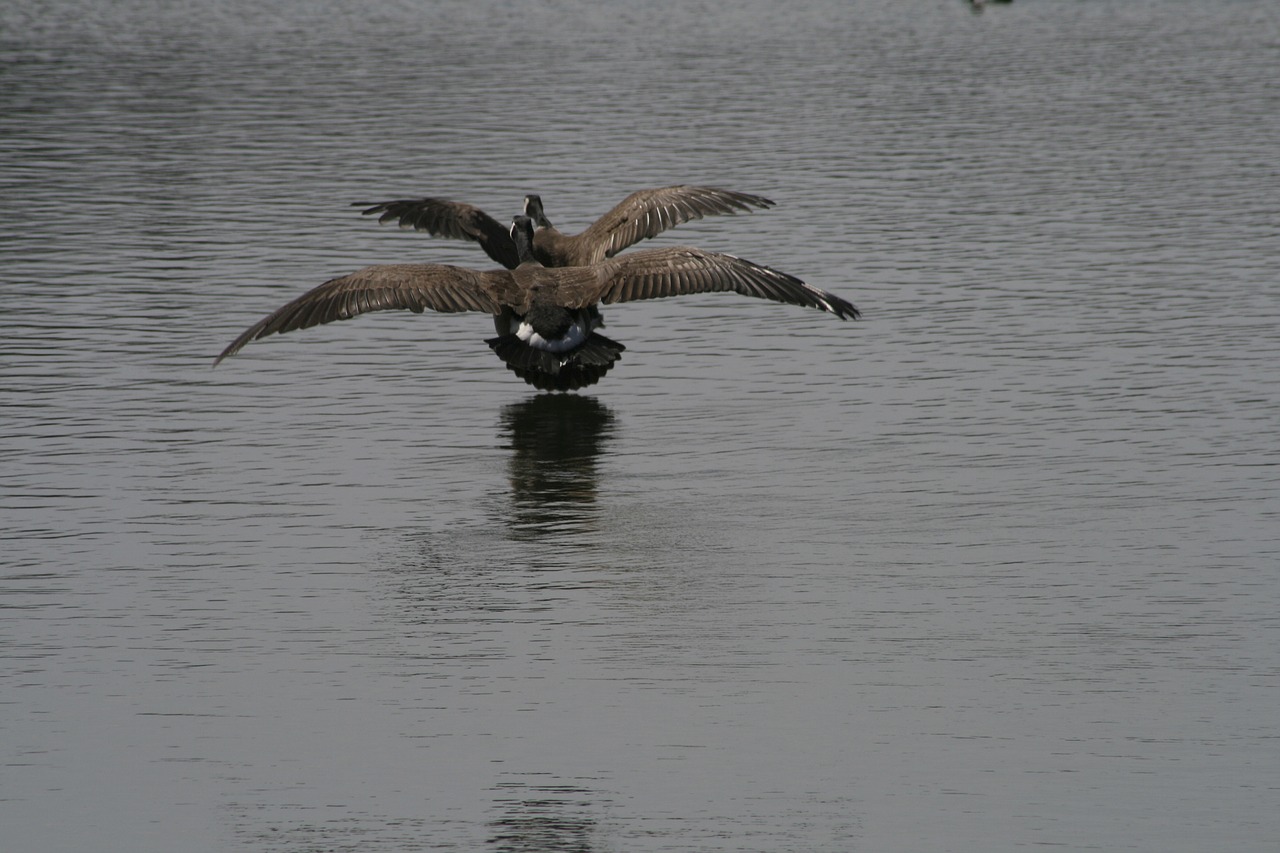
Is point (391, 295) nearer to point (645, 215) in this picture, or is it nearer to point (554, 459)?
point (554, 459)

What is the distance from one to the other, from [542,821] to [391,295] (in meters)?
7.18

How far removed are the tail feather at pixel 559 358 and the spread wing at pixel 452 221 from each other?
7.62 feet

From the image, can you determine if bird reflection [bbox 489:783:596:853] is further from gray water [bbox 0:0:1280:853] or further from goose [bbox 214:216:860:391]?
goose [bbox 214:216:860:391]

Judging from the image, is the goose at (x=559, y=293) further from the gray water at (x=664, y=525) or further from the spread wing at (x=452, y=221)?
the spread wing at (x=452, y=221)

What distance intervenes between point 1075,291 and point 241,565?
1015 centimetres

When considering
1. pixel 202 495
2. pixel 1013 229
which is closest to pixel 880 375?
pixel 202 495

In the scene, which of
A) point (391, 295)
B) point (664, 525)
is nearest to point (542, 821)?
point (664, 525)

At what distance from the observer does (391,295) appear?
1432cm

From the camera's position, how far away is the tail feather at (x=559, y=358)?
14.6 m

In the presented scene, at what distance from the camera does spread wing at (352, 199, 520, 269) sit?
17.1m

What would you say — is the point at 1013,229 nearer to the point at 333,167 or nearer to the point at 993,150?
the point at 993,150

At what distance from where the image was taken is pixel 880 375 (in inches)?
623

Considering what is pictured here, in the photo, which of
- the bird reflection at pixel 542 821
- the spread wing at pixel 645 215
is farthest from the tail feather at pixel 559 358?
→ the bird reflection at pixel 542 821

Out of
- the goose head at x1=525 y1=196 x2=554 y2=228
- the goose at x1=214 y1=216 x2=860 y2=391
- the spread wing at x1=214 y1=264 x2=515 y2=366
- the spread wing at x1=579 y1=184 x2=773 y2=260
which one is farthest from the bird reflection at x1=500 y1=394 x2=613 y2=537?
the goose head at x1=525 y1=196 x2=554 y2=228
